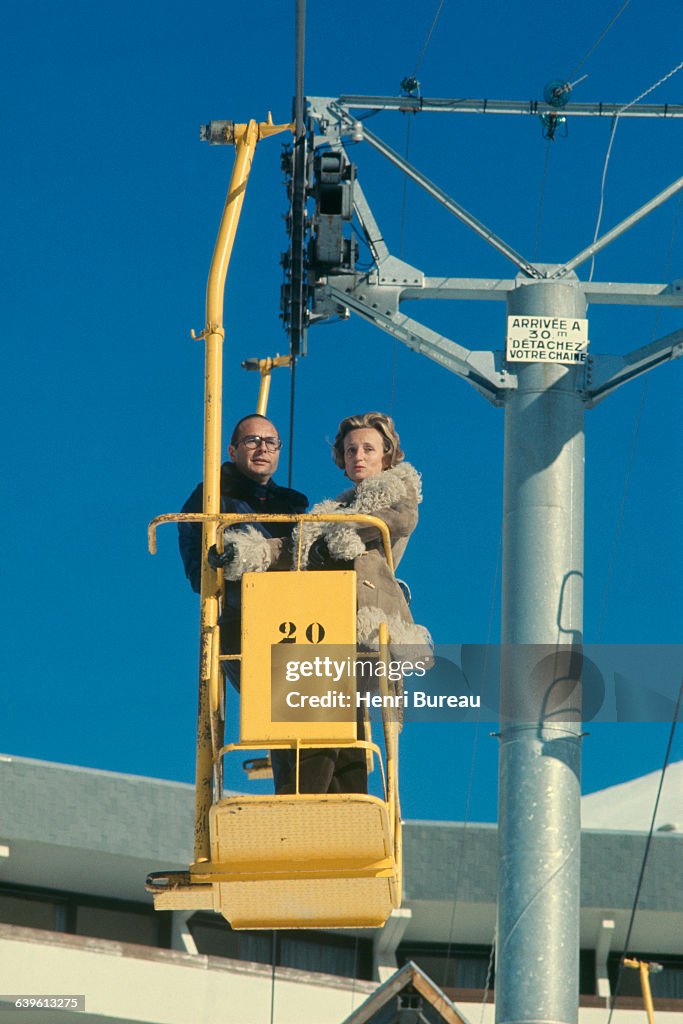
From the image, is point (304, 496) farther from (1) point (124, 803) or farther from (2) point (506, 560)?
(1) point (124, 803)

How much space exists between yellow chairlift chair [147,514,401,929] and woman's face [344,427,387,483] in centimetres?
65

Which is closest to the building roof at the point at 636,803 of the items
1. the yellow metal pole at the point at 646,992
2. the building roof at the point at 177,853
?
the building roof at the point at 177,853

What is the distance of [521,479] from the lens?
1150 cm

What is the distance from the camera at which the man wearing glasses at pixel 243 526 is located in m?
9.92

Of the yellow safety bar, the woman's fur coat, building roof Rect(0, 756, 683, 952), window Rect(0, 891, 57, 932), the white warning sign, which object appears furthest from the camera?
window Rect(0, 891, 57, 932)

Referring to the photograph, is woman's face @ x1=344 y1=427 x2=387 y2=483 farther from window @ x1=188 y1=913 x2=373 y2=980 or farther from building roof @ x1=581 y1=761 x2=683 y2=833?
building roof @ x1=581 y1=761 x2=683 y2=833

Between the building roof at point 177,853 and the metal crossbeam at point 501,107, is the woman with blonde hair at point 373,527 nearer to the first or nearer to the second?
the metal crossbeam at point 501,107

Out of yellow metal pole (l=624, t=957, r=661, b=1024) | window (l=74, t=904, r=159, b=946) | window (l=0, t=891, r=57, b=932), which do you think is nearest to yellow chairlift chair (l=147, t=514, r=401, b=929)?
yellow metal pole (l=624, t=957, r=661, b=1024)

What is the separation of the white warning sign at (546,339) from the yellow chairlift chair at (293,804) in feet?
8.36

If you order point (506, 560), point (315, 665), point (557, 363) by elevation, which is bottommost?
point (315, 665)

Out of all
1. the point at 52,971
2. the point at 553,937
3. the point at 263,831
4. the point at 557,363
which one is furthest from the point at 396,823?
the point at 52,971

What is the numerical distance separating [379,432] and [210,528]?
1025 millimetres

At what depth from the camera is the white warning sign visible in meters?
11.8

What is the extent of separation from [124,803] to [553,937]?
18.8 metres
